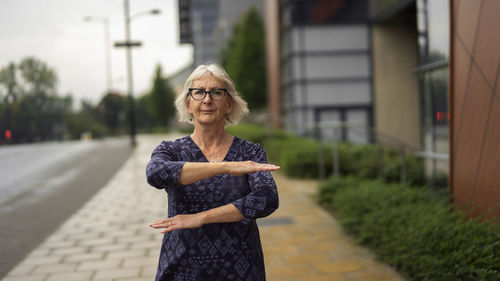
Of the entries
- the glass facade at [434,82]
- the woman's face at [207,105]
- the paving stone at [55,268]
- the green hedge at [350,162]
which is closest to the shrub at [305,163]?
the green hedge at [350,162]

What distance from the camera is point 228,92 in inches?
93.1

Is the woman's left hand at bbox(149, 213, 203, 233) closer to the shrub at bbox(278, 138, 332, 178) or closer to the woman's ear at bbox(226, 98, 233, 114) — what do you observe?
the woman's ear at bbox(226, 98, 233, 114)

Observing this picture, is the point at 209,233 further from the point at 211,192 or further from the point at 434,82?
the point at 434,82

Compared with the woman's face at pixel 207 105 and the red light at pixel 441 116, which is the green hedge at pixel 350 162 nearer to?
the red light at pixel 441 116

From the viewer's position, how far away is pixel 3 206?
8617mm

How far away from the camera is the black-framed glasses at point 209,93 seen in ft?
7.55

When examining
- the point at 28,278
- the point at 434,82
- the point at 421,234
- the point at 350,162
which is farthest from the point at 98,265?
the point at 350,162

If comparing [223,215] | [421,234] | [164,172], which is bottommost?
[421,234]

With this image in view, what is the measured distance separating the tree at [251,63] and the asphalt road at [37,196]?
15.4 metres

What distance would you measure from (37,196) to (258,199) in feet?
28.7

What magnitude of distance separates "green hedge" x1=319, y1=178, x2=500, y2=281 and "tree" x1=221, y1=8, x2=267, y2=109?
25.2 m

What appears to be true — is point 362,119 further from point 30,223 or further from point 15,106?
point 30,223

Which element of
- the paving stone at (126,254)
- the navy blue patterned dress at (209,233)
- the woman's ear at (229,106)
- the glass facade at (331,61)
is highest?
the glass facade at (331,61)

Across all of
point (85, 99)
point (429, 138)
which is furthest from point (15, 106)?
point (85, 99)
